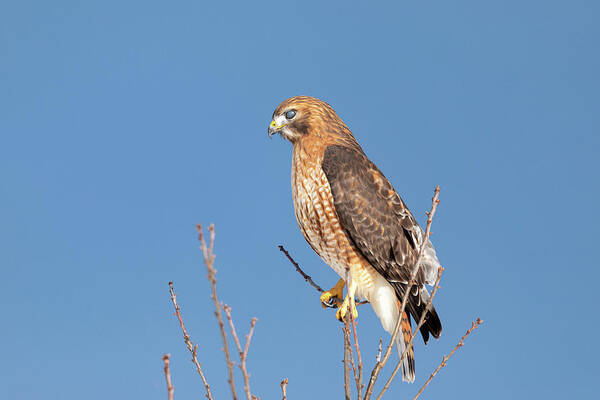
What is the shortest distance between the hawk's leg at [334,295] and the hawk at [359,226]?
0.07m

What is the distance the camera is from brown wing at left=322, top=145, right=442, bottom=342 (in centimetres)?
427

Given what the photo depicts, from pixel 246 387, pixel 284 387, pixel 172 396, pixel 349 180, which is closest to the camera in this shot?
pixel 172 396

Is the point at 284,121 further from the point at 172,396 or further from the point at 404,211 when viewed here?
the point at 172,396

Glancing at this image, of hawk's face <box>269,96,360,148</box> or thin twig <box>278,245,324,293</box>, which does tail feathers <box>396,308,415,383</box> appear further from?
hawk's face <box>269,96,360,148</box>

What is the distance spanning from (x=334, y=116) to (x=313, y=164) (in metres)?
0.55

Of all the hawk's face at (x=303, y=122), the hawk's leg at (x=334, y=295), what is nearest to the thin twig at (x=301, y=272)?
the hawk's leg at (x=334, y=295)

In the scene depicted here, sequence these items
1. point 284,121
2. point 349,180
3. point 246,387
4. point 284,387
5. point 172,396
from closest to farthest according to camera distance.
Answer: point 172,396 < point 246,387 < point 284,387 < point 349,180 < point 284,121

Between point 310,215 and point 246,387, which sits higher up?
point 310,215

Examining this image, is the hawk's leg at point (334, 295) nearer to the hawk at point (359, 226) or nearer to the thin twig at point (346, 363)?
the hawk at point (359, 226)

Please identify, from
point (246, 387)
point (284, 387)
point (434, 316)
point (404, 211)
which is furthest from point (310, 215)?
point (246, 387)

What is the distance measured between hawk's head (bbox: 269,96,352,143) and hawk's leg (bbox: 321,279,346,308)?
112 cm

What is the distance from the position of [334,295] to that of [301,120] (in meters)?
1.32

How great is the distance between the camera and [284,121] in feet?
15.2

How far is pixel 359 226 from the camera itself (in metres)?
4.25
